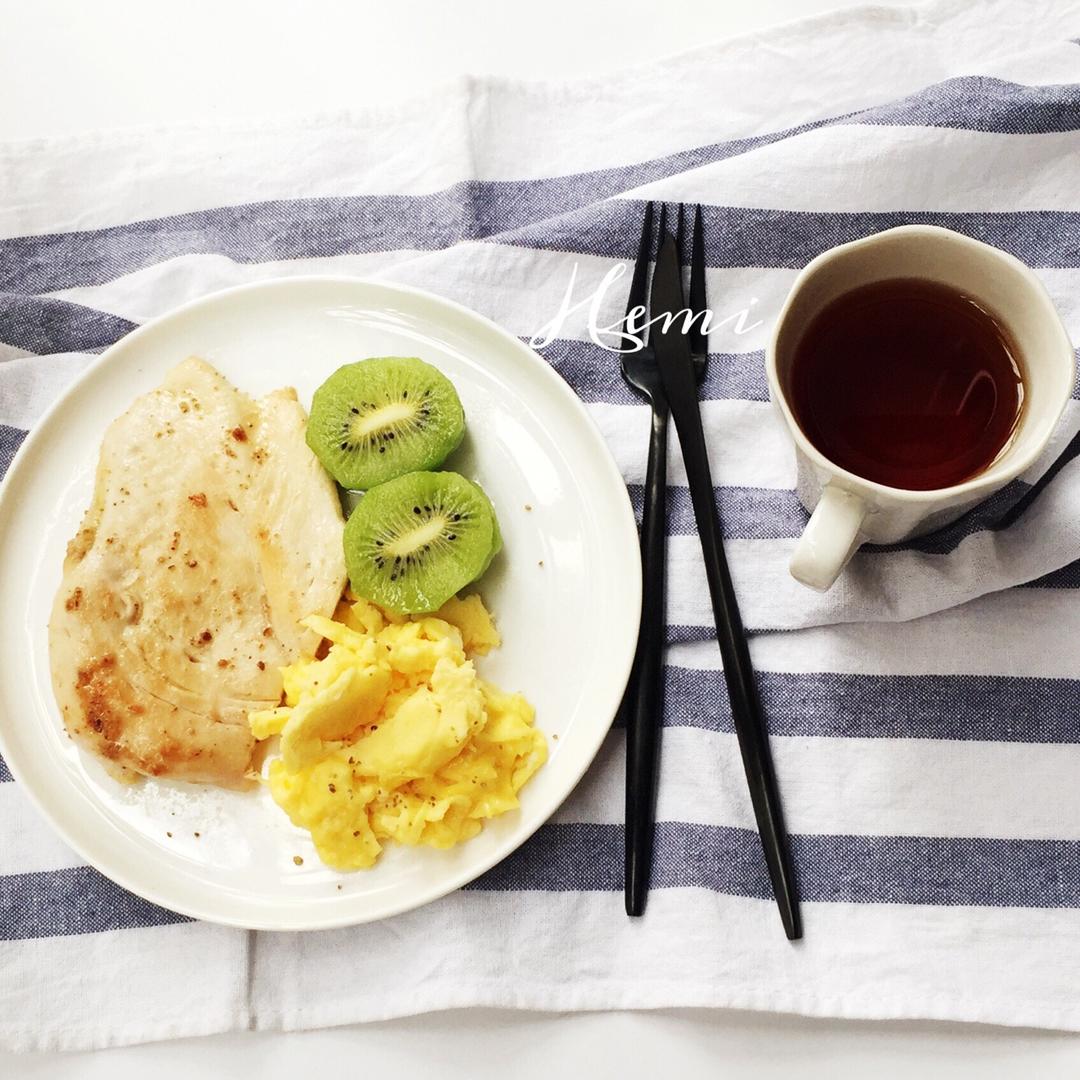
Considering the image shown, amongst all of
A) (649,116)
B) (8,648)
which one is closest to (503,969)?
(8,648)

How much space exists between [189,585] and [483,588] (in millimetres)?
519

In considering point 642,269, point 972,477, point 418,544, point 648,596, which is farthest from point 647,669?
point 642,269

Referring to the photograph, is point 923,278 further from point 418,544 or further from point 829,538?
point 418,544

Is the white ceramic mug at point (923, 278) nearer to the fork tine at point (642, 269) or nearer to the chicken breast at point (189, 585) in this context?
the fork tine at point (642, 269)

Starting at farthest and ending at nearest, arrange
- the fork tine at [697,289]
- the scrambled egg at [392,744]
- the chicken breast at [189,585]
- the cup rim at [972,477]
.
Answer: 1. the fork tine at [697,289]
2. the chicken breast at [189,585]
3. the scrambled egg at [392,744]
4. the cup rim at [972,477]

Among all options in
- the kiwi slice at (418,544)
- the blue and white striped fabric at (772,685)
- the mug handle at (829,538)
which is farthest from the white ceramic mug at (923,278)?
the kiwi slice at (418,544)

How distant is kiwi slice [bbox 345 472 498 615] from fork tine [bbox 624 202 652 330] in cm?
52

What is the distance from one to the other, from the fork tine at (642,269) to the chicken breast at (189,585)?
2.22 ft

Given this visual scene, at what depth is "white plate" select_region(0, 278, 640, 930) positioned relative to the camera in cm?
191

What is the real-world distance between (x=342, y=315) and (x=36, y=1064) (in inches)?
58.3

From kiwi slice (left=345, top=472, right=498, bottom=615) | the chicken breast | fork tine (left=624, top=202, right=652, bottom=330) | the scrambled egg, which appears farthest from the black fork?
the chicken breast

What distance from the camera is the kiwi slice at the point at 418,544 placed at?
189cm

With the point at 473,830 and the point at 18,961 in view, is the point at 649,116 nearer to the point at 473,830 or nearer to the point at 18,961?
the point at 473,830

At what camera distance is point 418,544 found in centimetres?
189
